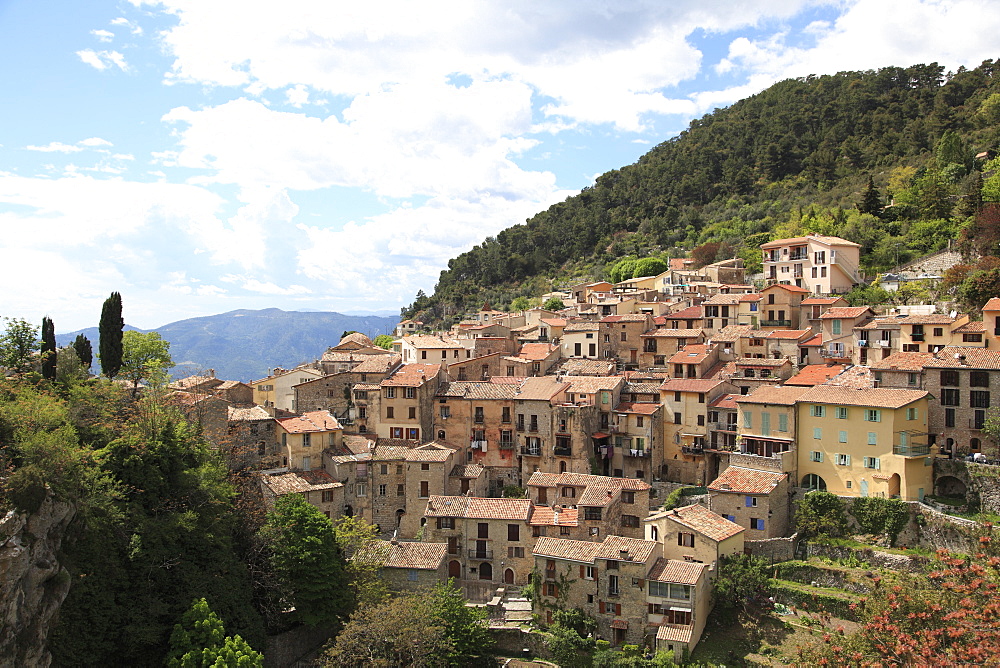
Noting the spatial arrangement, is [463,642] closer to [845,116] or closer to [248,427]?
[248,427]

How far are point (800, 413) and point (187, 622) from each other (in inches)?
1267

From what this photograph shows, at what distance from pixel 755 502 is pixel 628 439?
9562 mm

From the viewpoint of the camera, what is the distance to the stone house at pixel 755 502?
39281mm

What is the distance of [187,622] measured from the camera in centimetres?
3231

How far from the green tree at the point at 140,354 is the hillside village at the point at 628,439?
3.56m

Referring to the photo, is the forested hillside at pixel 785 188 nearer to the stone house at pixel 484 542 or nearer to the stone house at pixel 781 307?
the stone house at pixel 781 307

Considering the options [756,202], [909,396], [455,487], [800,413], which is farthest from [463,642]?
[756,202]

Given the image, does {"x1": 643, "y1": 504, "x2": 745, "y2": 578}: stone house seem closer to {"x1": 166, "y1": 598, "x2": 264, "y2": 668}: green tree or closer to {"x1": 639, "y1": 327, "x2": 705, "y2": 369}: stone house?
{"x1": 639, "y1": 327, "x2": 705, "y2": 369}: stone house

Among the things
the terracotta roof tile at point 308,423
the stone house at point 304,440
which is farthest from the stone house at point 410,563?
the terracotta roof tile at point 308,423

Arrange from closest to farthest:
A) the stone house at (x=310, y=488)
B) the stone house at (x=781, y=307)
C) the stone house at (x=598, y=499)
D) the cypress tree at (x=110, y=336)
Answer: the stone house at (x=598, y=499) → the stone house at (x=310, y=488) → the cypress tree at (x=110, y=336) → the stone house at (x=781, y=307)

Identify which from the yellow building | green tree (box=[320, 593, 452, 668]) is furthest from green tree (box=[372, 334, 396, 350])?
the yellow building

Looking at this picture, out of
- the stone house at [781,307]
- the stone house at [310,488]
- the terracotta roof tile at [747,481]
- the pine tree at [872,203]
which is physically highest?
the pine tree at [872,203]

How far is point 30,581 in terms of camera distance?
2781 cm

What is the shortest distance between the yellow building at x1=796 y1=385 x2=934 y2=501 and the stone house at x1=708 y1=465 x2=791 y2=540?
2262 mm
